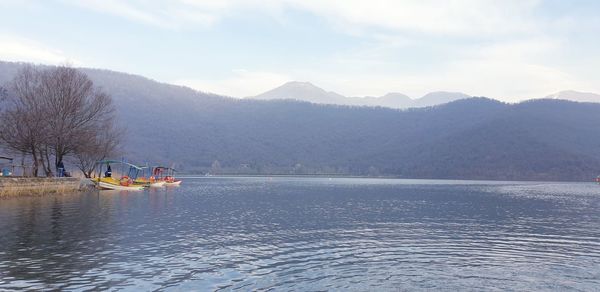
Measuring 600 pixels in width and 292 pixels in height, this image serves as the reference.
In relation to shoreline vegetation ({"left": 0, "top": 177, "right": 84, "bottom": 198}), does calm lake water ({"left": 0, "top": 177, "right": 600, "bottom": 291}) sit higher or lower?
lower

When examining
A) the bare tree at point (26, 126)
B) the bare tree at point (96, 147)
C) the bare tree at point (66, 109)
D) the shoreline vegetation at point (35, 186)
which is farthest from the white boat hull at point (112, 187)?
the bare tree at point (26, 126)

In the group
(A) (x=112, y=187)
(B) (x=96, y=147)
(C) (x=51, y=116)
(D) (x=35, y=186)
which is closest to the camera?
(D) (x=35, y=186)

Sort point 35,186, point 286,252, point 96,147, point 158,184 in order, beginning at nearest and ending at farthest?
1. point 286,252
2. point 35,186
3. point 96,147
4. point 158,184

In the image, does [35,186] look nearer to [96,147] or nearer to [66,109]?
[66,109]

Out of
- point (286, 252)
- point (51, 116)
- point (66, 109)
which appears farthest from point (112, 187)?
point (286, 252)

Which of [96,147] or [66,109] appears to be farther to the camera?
[96,147]

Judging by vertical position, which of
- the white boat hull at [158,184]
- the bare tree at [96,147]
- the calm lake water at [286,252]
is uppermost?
the bare tree at [96,147]

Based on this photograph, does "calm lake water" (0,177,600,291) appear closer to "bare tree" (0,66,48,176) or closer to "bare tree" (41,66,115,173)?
"bare tree" (0,66,48,176)

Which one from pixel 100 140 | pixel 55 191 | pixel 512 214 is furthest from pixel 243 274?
pixel 100 140

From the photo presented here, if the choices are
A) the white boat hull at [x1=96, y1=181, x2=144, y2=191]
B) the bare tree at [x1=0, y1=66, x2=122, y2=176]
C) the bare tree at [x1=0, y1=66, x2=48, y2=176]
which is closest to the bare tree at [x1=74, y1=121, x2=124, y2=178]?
the bare tree at [x1=0, y1=66, x2=122, y2=176]

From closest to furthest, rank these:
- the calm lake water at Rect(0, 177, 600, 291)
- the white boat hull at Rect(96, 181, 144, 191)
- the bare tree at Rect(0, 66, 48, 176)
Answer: the calm lake water at Rect(0, 177, 600, 291), the bare tree at Rect(0, 66, 48, 176), the white boat hull at Rect(96, 181, 144, 191)

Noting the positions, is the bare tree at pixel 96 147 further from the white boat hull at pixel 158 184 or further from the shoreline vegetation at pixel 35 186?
the white boat hull at pixel 158 184

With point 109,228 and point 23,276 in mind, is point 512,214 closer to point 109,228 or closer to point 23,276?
point 109,228

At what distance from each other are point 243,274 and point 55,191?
53.4 metres
